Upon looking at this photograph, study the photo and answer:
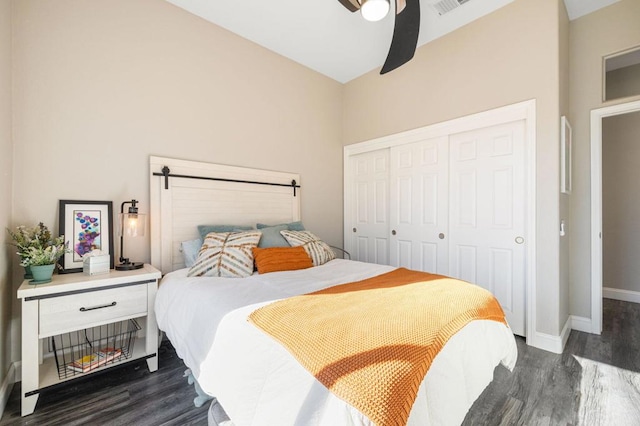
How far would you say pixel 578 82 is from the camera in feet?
9.09

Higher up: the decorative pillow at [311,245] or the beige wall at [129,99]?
the beige wall at [129,99]

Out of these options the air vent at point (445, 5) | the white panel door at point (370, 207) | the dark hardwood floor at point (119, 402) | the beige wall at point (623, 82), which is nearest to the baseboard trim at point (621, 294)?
the beige wall at point (623, 82)

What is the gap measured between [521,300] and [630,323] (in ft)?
4.69

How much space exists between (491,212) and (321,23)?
98.2 inches

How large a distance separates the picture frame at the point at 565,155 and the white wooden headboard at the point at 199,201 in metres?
2.65

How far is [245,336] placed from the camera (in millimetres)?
1185

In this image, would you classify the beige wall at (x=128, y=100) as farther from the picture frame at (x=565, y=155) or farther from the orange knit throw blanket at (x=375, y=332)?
the picture frame at (x=565, y=155)

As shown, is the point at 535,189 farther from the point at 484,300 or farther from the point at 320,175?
the point at 320,175

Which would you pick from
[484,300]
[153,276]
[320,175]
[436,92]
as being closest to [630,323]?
[484,300]

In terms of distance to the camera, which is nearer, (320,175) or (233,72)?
(233,72)

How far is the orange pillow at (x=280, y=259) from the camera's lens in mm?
2254

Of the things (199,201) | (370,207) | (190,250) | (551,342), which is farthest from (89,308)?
(551,342)

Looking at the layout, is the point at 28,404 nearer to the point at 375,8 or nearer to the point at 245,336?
the point at 245,336

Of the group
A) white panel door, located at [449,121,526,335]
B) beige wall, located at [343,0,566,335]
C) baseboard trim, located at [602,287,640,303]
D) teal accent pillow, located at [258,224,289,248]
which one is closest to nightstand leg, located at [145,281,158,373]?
teal accent pillow, located at [258,224,289,248]
